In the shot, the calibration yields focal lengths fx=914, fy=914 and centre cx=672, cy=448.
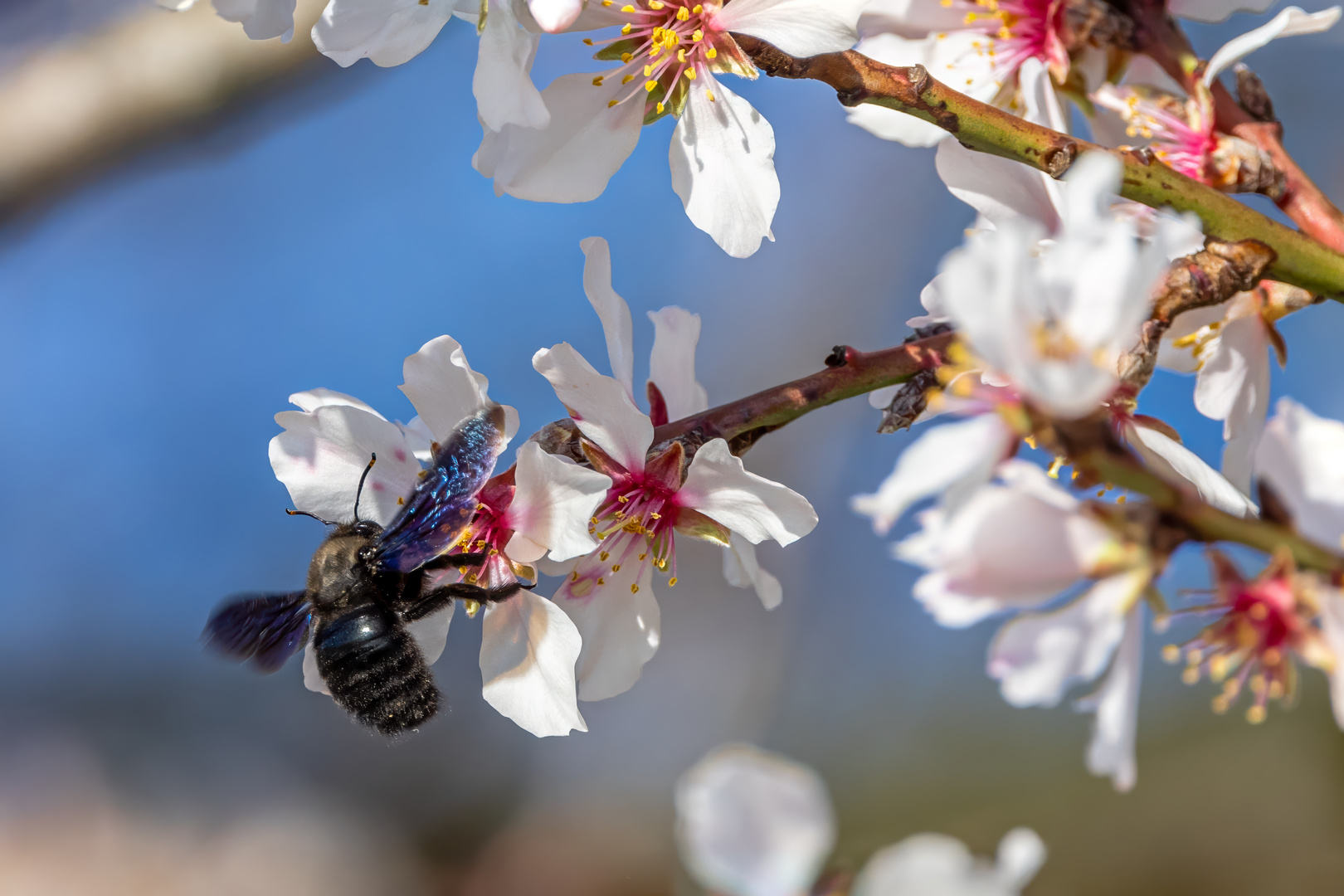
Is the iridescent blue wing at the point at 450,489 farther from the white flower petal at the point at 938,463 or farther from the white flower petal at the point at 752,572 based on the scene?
the white flower petal at the point at 938,463

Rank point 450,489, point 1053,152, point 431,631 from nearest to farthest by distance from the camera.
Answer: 1. point 1053,152
2. point 450,489
3. point 431,631

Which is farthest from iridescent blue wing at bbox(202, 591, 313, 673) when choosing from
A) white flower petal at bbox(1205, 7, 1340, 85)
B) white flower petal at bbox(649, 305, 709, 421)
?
white flower petal at bbox(1205, 7, 1340, 85)

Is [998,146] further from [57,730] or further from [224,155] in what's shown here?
[57,730]

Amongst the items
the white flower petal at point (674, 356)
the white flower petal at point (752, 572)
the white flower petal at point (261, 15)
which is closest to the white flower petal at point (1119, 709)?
the white flower petal at point (752, 572)

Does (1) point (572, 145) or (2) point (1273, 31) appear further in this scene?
(1) point (572, 145)

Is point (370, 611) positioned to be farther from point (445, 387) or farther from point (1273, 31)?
point (1273, 31)

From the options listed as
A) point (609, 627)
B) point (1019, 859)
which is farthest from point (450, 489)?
point (1019, 859)
